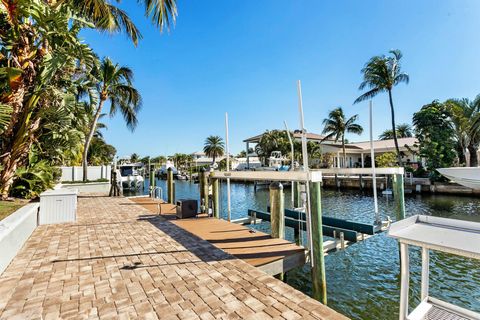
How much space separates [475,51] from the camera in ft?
43.3

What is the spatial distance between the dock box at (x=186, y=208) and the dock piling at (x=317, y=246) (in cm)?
488

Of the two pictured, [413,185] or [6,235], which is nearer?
[6,235]

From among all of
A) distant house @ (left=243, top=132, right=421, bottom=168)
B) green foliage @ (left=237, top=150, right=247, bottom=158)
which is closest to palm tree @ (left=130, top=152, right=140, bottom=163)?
green foliage @ (left=237, top=150, right=247, bottom=158)

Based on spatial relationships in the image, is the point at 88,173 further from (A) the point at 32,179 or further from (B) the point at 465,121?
(B) the point at 465,121

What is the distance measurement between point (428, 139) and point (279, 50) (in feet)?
60.6

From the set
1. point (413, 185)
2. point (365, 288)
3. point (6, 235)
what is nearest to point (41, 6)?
point (6, 235)

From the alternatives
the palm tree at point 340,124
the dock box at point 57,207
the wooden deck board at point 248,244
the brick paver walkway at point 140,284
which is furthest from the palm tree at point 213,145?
the brick paver walkway at point 140,284

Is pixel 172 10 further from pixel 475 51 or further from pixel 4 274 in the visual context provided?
pixel 475 51

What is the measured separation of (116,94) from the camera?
1822cm

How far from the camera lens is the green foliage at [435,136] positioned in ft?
68.7

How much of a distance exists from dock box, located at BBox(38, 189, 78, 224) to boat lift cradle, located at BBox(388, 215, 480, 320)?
349 inches

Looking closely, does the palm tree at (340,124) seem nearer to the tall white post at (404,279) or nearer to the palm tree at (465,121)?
the palm tree at (465,121)

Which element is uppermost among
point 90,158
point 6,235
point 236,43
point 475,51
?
point 236,43

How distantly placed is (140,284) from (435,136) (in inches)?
1027
